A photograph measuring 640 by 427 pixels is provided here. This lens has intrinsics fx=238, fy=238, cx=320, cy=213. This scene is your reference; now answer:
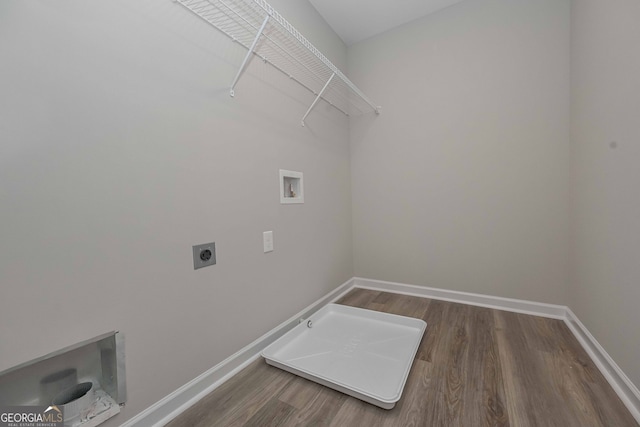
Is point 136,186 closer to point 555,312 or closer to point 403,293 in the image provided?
point 403,293

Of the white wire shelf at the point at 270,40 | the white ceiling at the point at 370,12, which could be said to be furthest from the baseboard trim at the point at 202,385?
the white ceiling at the point at 370,12

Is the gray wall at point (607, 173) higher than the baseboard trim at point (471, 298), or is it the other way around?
the gray wall at point (607, 173)

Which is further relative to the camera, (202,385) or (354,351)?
(354,351)

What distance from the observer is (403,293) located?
2320mm

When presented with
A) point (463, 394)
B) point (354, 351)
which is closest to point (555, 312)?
point (463, 394)

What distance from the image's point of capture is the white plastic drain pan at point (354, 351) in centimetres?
114

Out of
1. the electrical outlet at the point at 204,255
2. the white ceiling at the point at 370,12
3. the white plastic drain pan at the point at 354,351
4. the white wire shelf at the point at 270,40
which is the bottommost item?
the white plastic drain pan at the point at 354,351

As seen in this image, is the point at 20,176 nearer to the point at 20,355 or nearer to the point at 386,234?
the point at 20,355

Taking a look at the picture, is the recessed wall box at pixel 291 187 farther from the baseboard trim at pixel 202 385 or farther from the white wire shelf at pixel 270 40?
the baseboard trim at pixel 202 385

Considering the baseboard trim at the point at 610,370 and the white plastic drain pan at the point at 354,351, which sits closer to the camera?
the baseboard trim at the point at 610,370

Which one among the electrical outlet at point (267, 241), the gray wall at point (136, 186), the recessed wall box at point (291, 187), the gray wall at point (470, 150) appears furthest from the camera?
the gray wall at point (470, 150)

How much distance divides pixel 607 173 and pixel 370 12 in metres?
2.01

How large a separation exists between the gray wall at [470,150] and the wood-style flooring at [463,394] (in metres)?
0.63

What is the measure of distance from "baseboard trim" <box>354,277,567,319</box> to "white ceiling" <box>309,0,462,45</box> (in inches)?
96.0
